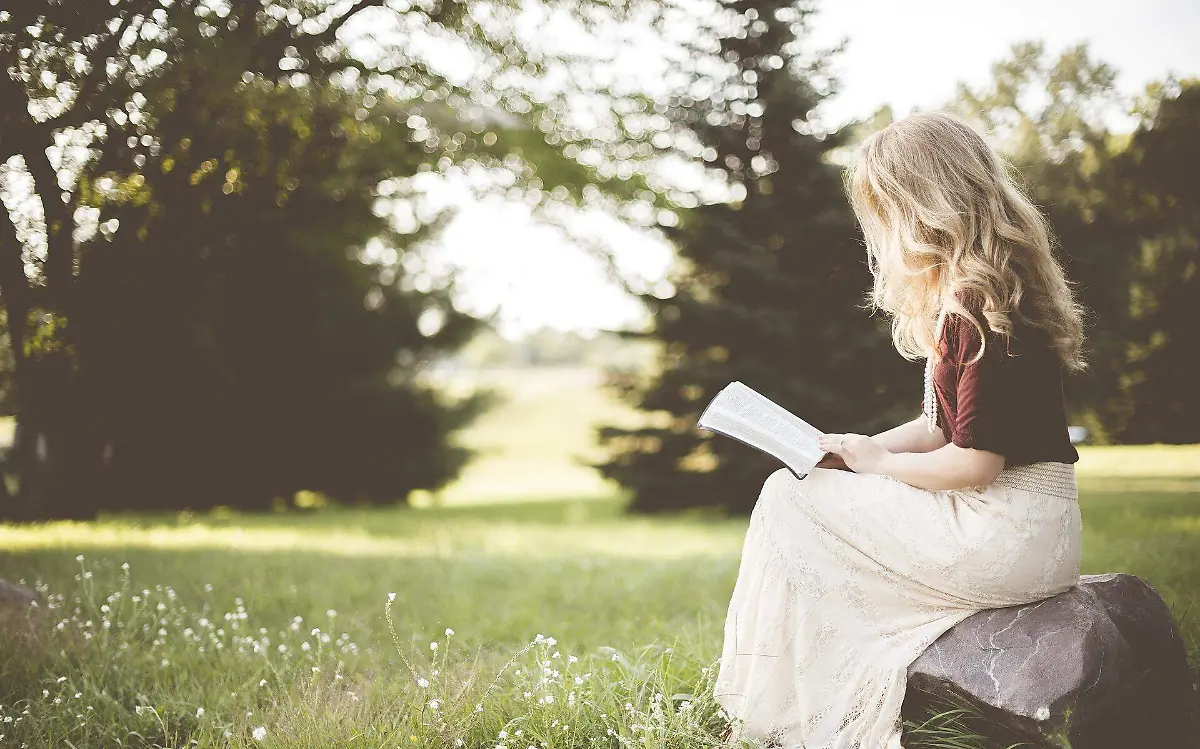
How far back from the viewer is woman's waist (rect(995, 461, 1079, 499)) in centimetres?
247

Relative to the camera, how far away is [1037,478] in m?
2.47

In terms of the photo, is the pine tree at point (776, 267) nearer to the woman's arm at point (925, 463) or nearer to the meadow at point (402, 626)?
the meadow at point (402, 626)

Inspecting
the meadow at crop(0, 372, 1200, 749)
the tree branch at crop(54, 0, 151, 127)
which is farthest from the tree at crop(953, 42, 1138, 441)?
the tree branch at crop(54, 0, 151, 127)

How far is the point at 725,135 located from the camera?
8.94 metres

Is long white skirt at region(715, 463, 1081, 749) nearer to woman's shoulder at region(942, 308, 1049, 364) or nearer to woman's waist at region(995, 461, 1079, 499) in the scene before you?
woman's waist at region(995, 461, 1079, 499)

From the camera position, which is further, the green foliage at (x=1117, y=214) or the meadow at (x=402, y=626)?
the green foliage at (x=1117, y=214)

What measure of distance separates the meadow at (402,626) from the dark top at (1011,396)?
0.86 metres

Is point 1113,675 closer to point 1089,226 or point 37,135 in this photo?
point 1089,226

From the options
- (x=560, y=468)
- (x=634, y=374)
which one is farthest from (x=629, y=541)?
(x=560, y=468)

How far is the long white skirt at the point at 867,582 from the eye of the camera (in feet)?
7.94

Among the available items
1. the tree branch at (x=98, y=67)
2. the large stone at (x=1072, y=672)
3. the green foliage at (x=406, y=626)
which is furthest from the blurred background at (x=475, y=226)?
the large stone at (x=1072, y=672)

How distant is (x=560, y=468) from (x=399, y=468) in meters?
9.01

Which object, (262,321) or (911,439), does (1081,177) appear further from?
(262,321)

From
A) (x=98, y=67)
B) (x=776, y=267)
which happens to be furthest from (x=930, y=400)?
(x=776, y=267)
